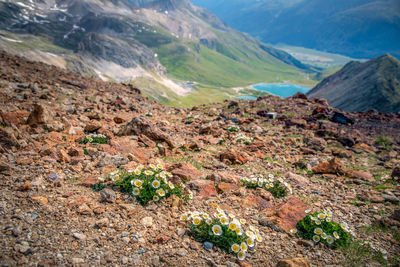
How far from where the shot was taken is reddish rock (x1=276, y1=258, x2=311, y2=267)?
4582 millimetres

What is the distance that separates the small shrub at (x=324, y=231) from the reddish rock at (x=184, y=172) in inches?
131

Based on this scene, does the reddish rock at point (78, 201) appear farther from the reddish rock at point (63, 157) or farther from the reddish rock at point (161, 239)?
the reddish rock at point (63, 157)

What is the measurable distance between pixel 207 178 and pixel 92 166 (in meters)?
3.84

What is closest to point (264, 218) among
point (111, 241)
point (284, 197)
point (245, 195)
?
point (245, 195)

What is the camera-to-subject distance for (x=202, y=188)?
7043mm

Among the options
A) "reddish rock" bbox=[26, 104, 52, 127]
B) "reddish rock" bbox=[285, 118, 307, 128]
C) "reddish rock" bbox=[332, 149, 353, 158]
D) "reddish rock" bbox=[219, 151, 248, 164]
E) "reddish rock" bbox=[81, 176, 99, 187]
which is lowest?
"reddish rock" bbox=[26, 104, 52, 127]

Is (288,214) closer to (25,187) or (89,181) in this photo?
(89,181)

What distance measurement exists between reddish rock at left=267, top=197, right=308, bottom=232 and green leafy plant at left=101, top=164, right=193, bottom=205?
94.6 inches

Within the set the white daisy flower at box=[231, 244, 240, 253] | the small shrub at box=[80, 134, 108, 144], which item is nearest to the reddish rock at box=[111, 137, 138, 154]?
the small shrub at box=[80, 134, 108, 144]

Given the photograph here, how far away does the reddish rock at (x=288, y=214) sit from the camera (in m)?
6.01

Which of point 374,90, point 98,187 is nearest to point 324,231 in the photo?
point 98,187

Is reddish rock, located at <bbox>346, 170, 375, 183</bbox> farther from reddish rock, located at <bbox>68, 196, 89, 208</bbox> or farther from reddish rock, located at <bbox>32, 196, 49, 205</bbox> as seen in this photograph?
reddish rock, located at <bbox>32, 196, 49, 205</bbox>

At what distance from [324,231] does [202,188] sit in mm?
3401

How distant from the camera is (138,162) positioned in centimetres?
812
